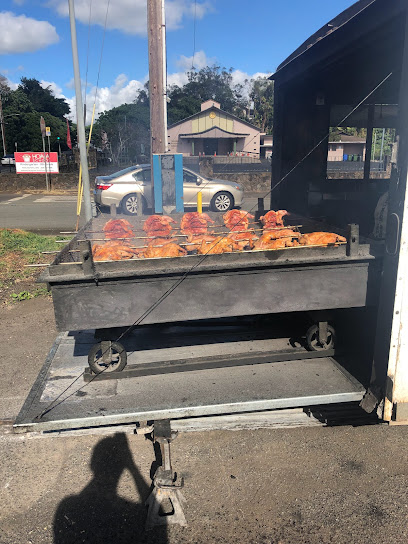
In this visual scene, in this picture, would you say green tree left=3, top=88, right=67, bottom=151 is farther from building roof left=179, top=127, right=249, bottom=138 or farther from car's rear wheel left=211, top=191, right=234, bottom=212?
car's rear wheel left=211, top=191, right=234, bottom=212

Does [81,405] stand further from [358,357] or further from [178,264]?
[358,357]

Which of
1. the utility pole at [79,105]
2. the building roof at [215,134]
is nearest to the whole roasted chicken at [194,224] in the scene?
the utility pole at [79,105]

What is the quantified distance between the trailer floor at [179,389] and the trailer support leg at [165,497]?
241 mm

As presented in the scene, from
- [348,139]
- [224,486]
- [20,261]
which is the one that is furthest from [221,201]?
Result: [348,139]

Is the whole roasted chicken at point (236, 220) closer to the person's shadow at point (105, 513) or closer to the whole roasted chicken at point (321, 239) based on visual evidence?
the whole roasted chicken at point (321, 239)

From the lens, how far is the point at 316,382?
344 centimetres

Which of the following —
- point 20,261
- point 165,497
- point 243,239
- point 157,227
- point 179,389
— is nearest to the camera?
point 165,497

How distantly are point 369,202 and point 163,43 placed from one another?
482cm

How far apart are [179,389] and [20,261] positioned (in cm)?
677

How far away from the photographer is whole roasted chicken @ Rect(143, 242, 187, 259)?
359 centimetres

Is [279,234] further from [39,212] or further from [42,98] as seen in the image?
[42,98]

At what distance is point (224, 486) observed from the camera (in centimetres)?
299

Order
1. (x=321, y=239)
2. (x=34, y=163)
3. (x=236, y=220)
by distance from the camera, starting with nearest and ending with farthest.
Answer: (x=321, y=239) < (x=236, y=220) < (x=34, y=163)

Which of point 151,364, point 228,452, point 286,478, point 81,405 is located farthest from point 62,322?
point 286,478
